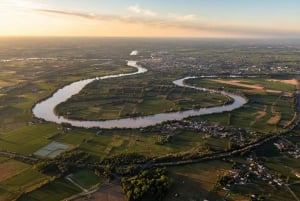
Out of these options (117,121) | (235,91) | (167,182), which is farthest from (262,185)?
(235,91)

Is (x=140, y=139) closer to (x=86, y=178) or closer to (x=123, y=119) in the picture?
(x=123, y=119)

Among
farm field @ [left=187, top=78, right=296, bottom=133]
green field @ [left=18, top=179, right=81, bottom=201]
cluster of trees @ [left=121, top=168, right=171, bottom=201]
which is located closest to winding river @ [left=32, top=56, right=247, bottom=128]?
farm field @ [left=187, top=78, right=296, bottom=133]

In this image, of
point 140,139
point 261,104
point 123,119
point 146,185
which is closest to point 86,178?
point 146,185

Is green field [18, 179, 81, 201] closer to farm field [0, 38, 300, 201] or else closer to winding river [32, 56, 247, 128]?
farm field [0, 38, 300, 201]

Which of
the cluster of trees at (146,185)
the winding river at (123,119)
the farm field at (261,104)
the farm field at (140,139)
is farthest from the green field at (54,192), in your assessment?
the farm field at (261,104)

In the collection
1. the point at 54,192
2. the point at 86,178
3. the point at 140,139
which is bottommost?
the point at 54,192

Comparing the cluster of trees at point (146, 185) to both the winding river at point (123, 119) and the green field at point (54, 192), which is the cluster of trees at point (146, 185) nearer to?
the green field at point (54, 192)

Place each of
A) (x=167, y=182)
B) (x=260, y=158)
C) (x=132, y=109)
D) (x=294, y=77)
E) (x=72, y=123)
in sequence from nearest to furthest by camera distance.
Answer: (x=167, y=182), (x=260, y=158), (x=72, y=123), (x=132, y=109), (x=294, y=77)

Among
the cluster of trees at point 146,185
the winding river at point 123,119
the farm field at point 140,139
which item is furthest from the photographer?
the winding river at point 123,119

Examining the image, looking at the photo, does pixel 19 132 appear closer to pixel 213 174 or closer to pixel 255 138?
pixel 213 174
